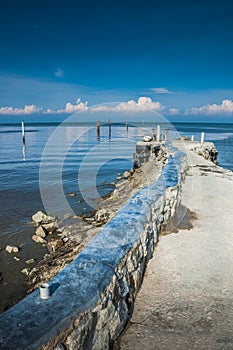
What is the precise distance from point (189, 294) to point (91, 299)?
5.18ft

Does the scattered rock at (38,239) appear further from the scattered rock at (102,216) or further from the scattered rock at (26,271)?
the scattered rock at (102,216)

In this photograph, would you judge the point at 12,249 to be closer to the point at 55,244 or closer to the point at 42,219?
the point at 55,244

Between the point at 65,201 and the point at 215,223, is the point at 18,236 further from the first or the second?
the point at 215,223

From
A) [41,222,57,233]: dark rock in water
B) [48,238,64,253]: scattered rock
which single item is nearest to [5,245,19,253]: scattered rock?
[48,238,64,253]: scattered rock

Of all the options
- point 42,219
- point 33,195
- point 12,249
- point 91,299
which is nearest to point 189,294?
point 91,299

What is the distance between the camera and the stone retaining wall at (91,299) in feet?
5.25

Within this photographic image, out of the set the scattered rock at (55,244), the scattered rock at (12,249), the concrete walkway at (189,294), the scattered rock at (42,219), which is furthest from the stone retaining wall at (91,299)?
the scattered rock at (42,219)

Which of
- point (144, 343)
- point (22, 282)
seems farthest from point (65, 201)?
point (144, 343)

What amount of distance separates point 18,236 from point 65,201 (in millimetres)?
3736

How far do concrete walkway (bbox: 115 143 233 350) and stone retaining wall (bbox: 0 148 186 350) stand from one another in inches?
6.7

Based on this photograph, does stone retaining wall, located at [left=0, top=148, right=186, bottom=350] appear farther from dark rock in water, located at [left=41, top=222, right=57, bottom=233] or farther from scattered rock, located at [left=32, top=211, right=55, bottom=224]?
scattered rock, located at [left=32, top=211, right=55, bottom=224]

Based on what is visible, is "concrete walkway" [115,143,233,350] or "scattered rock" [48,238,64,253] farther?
"scattered rock" [48,238,64,253]

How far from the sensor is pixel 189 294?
121 inches

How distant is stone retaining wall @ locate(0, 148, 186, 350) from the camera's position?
1.60 metres
